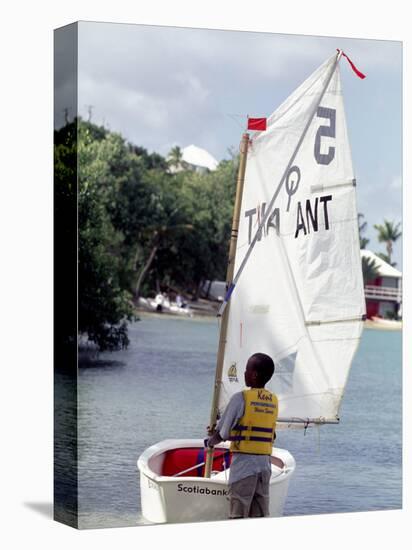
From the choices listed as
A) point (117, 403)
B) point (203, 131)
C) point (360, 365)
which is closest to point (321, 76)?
point (203, 131)

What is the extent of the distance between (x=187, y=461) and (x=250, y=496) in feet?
3.39

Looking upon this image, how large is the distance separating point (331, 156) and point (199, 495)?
291cm

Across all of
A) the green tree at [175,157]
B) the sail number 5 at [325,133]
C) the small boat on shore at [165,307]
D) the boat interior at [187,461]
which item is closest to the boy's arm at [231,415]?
the boat interior at [187,461]

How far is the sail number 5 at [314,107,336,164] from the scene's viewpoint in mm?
11680

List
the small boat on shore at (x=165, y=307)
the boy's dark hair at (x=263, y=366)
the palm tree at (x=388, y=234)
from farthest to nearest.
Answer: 1. the small boat on shore at (x=165, y=307)
2. the palm tree at (x=388, y=234)
3. the boy's dark hair at (x=263, y=366)

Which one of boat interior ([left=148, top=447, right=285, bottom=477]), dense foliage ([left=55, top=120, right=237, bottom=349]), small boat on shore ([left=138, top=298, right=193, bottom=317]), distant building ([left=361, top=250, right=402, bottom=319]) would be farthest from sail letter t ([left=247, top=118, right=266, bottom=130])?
small boat on shore ([left=138, top=298, right=193, bottom=317])

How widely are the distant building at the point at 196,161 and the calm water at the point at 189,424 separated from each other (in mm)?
2119

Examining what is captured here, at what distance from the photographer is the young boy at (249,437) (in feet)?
35.7

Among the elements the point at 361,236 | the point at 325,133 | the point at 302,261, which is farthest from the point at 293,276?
the point at 361,236

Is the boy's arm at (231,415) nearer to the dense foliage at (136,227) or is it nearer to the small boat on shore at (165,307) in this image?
the dense foliage at (136,227)

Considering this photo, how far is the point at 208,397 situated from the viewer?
17.5 metres

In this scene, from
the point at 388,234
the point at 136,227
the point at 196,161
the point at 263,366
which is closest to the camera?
the point at 263,366

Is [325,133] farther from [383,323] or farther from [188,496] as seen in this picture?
[383,323]

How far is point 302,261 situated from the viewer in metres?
11.8
